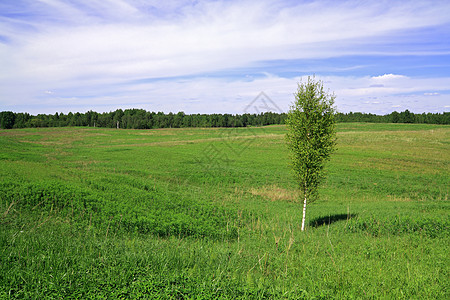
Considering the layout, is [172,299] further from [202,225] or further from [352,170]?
[352,170]

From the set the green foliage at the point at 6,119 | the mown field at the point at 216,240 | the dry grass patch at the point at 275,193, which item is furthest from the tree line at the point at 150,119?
the mown field at the point at 216,240

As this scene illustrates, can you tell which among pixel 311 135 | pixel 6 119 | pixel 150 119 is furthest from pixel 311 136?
pixel 6 119

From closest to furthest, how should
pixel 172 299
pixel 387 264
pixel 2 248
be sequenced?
pixel 172 299, pixel 2 248, pixel 387 264

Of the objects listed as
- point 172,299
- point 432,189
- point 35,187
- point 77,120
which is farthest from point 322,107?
point 77,120

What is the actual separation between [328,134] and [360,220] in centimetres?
562

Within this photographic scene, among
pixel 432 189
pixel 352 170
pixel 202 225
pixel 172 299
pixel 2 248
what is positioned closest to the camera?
pixel 172 299

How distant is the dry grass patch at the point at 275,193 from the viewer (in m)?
26.6

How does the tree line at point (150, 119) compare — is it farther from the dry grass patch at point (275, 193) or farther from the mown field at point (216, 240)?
the mown field at point (216, 240)

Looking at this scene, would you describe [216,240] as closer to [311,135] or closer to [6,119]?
[311,135]

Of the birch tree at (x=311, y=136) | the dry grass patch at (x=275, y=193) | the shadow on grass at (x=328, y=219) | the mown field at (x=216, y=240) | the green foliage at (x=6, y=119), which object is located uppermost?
the green foliage at (x=6, y=119)

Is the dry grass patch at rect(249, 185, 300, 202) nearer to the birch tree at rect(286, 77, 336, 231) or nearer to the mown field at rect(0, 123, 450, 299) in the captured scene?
the mown field at rect(0, 123, 450, 299)

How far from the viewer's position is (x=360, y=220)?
16.7 m

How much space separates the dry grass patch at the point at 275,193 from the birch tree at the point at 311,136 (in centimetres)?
894

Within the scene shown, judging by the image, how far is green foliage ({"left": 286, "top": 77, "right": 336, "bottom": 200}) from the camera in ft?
56.3
